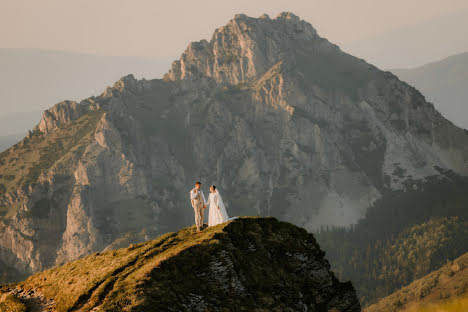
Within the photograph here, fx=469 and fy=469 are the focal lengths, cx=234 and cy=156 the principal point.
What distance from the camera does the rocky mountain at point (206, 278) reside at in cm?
4034

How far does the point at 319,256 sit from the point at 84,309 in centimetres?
2631

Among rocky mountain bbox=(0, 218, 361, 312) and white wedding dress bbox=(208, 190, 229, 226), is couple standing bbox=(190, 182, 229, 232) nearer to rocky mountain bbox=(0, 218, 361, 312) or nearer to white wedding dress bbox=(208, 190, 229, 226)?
white wedding dress bbox=(208, 190, 229, 226)

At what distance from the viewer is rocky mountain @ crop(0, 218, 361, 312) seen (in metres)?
40.3

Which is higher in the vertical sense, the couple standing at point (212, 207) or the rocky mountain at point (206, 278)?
the couple standing at point (212, 207)

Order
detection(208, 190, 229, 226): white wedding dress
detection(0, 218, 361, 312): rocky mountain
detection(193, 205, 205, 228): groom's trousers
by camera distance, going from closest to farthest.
A: 1. detection(0, 218, 361, 312): rocky mountain
2. detection(208, 190, 229, 226): white wedding dress
3. detection(193, 205, 205, 228): groom's trousers

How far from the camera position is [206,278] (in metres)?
43.3

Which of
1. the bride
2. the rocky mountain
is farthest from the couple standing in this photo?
the rocky mountain

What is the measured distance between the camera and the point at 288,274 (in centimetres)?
4900

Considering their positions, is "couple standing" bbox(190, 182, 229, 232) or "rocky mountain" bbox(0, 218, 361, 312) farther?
"couple standing" bbox(190, 182, 229, 232)

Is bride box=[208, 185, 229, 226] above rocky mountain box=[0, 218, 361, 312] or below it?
above

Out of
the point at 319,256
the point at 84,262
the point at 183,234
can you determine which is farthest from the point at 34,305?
the point at 319,256

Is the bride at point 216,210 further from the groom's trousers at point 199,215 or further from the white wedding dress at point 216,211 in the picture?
the groom's trousers at point 199,215

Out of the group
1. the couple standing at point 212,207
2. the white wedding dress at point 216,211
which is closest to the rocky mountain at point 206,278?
the couple standing at point 212,207

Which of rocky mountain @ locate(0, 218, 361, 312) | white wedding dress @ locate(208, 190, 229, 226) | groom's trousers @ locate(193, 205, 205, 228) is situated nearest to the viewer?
rocky mountain @ locate(0, 218, 361, 312)
